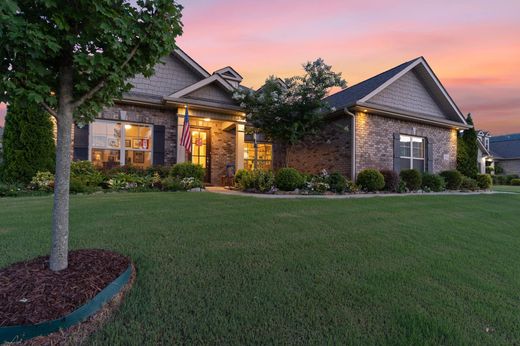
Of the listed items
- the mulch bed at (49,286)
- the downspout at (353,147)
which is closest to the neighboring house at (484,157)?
the downspout at (353,147)

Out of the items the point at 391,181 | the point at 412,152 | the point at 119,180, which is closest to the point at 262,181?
the point at 119,180

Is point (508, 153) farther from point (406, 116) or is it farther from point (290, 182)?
point (290, 182)

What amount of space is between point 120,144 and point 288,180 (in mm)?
6351

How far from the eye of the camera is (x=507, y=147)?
35.3 meters

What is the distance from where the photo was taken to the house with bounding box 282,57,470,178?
35.2ft

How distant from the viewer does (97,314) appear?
68.5 inches

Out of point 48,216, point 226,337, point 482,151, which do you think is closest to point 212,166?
point 48,216

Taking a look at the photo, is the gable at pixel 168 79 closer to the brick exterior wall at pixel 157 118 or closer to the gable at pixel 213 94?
the brick exterior wall at pixel 157 118

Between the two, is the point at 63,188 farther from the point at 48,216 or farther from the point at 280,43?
the point at 280,43

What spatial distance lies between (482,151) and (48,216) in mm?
35713

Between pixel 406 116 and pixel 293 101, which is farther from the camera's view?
pixel 406 116

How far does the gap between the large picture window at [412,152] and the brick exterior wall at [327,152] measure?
3.09 m

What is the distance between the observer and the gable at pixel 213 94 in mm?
10441

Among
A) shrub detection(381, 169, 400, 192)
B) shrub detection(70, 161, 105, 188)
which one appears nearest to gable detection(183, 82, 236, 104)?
shrub detection(70, 161, 105, 188)
